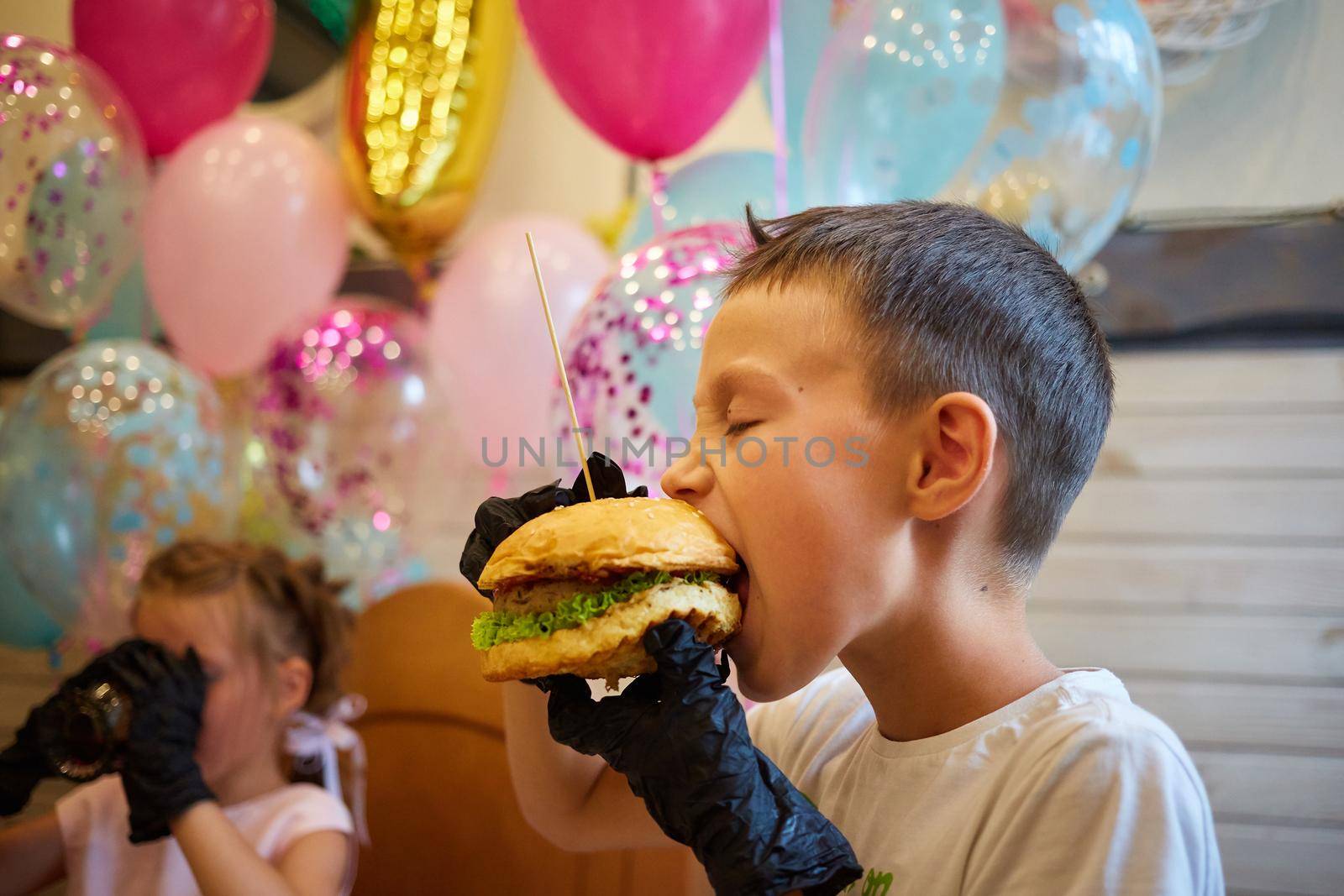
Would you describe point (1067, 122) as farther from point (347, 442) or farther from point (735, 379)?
point (347, 442)

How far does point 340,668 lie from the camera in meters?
2.06

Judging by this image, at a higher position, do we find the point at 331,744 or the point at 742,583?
the point at 742,583

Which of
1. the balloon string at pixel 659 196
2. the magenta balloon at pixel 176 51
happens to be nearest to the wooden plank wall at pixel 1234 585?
the balloon string at pixel 659 196

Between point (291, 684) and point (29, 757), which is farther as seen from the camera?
point (291, 684)

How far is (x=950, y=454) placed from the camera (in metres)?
0.99

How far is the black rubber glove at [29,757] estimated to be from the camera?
1.66 m

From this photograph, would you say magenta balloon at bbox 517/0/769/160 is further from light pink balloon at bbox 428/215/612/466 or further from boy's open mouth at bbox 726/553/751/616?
boy's open mouth at bbox 726/553/751/616

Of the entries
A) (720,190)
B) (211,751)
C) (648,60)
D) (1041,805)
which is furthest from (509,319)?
(1041,805)

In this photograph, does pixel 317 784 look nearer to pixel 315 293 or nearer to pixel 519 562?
pixel 315 293

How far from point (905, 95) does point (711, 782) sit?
130 cm

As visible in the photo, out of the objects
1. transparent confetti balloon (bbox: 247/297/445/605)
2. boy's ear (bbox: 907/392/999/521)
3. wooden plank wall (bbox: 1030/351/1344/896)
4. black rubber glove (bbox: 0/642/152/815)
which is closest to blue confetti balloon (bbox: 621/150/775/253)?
transparent confetti balloon (bbox: 247/297/445/605)

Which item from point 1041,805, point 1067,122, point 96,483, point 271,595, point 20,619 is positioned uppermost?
point 1067,122

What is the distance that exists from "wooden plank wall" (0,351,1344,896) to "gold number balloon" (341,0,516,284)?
1.63 m

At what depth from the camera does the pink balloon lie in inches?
92.0
